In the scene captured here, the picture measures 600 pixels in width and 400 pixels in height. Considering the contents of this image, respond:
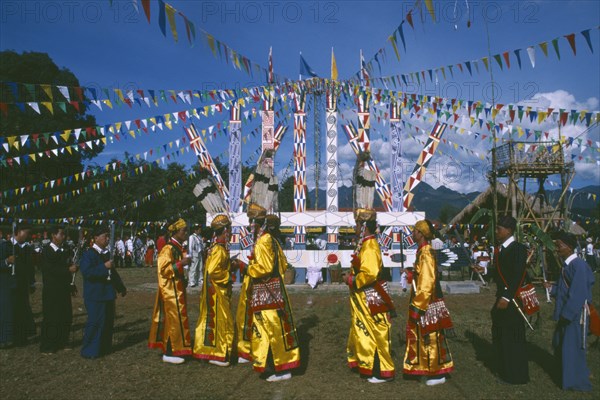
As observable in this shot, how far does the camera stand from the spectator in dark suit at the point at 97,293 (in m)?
5.77

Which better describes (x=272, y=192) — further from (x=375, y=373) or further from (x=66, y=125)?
(x=66, y=125)

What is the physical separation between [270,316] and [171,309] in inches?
56.3

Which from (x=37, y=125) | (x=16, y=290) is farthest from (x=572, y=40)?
(x=37, y=125)

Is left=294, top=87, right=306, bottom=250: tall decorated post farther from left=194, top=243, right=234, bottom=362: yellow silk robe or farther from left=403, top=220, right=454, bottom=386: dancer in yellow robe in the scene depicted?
left=403, top=220, right=454, bottom=386: dancer in yellow robe

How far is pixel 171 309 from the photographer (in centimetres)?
553

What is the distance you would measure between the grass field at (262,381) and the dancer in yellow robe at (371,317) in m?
0.20

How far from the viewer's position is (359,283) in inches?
192

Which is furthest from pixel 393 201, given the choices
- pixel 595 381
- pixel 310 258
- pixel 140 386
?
pixel 140 386

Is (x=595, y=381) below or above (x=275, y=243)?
below

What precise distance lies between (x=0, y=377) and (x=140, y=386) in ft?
6.10

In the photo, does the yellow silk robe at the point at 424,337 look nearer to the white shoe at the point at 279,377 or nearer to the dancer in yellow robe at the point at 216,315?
the white shoe at the point at 279,377

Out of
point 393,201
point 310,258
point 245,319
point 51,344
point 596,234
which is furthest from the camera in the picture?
point 596,234

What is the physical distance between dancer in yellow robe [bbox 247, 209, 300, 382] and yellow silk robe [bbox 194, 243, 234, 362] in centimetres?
59

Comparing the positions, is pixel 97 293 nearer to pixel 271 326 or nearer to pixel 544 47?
pixel 271 326
